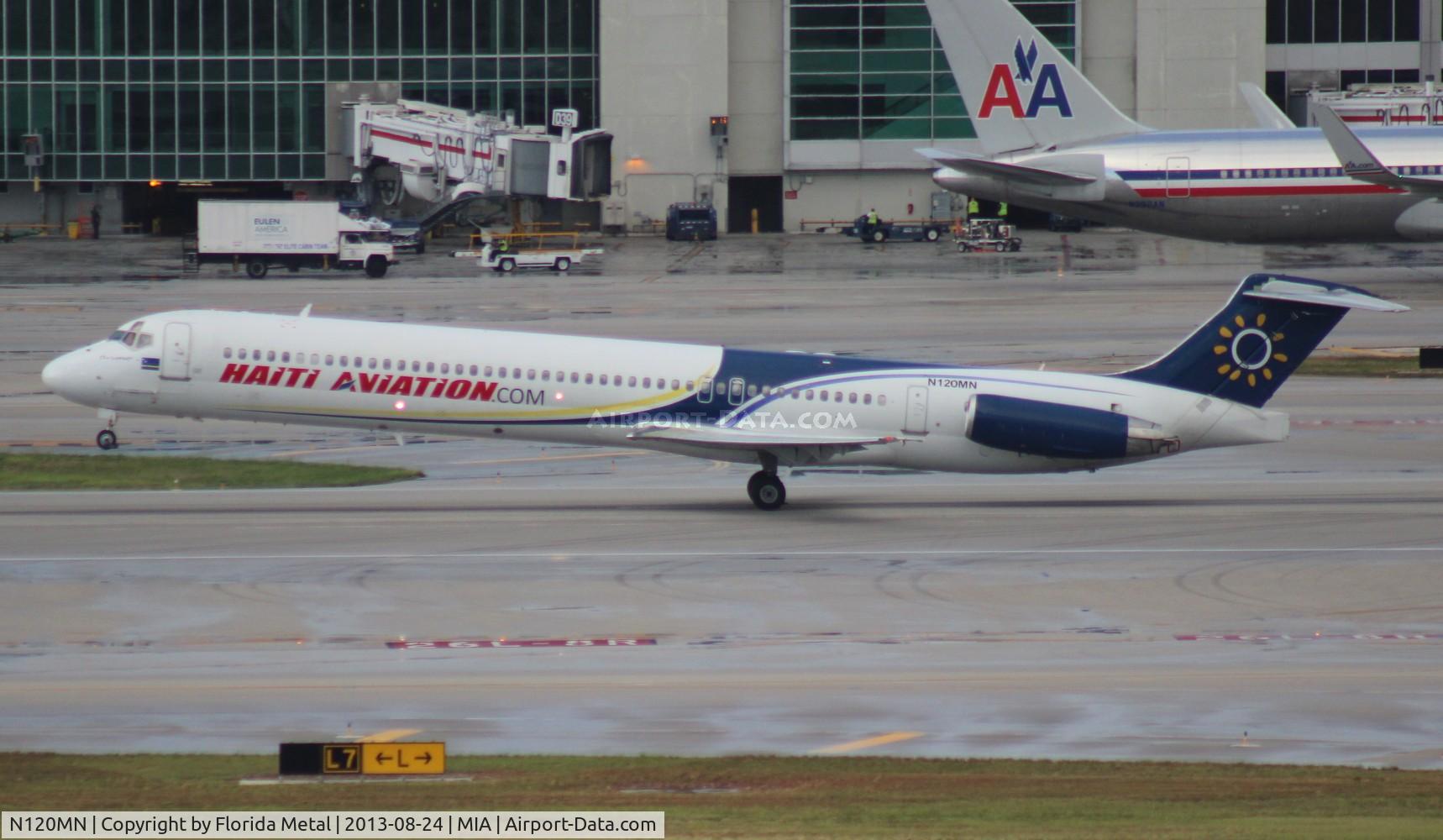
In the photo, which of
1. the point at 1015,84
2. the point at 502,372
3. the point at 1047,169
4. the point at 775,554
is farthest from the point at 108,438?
the point at 1015,84

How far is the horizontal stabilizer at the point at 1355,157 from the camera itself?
62.6 metres

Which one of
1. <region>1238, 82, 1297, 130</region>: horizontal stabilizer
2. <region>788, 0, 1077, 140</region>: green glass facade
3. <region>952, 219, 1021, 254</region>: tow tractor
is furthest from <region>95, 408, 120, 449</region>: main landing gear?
<region>788, 0, 1077, 140</region>: green glass facade

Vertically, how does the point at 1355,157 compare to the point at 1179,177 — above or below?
above

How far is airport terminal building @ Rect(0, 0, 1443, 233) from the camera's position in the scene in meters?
106

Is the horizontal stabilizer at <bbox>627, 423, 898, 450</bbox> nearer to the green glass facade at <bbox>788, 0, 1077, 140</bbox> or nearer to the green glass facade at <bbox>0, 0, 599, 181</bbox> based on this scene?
the green glass facade at <bbox>788, 0, 1077, 140</bbox>

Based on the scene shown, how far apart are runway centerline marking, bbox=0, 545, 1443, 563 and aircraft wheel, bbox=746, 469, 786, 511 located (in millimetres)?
3901

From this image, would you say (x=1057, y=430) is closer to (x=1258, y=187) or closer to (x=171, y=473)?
(x=171, y=473)

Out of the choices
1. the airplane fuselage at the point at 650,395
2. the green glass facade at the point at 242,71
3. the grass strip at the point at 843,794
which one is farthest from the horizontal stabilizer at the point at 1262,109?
the grass strip at the point at 843,794

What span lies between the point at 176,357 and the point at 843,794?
22.7 metres

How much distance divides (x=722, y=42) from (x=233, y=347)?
74.1 metres

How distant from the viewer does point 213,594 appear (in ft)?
91.6

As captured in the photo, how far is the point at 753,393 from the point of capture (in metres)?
35.2

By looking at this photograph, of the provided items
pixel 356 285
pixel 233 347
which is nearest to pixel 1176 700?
pixel 233 347

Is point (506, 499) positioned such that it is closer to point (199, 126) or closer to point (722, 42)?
point (722, 42)
